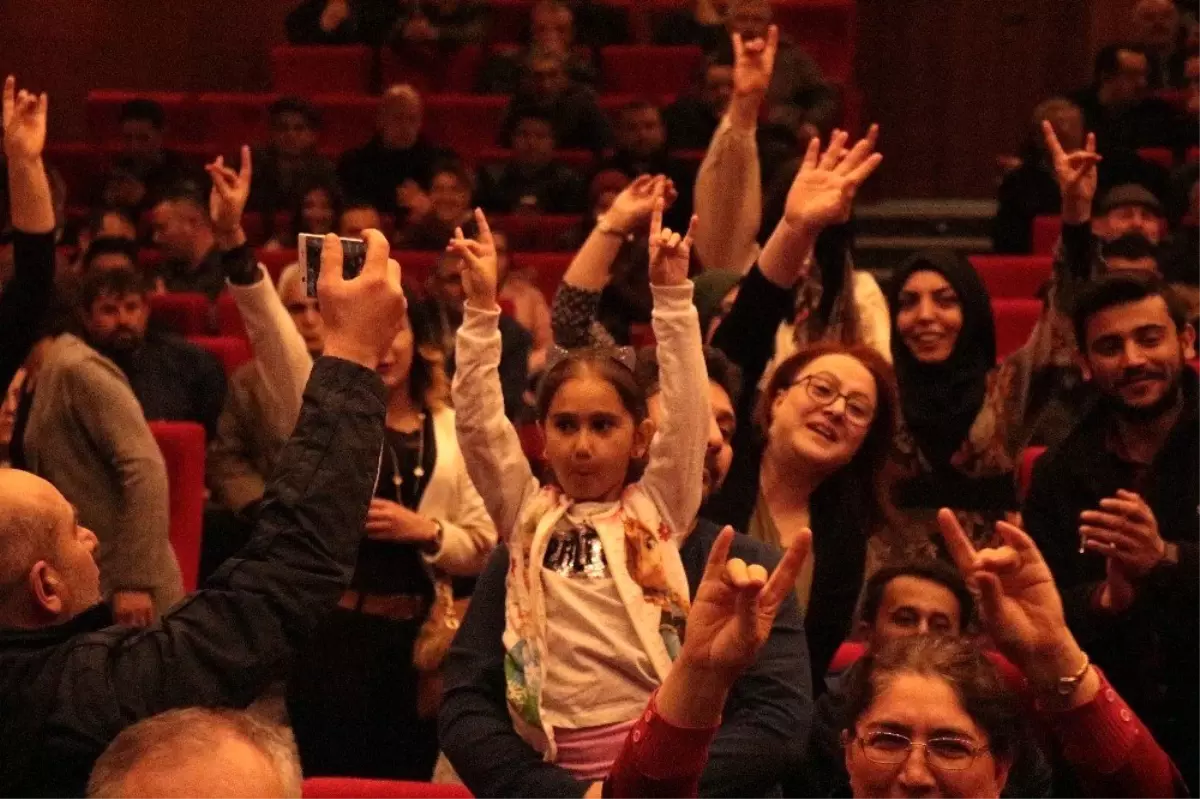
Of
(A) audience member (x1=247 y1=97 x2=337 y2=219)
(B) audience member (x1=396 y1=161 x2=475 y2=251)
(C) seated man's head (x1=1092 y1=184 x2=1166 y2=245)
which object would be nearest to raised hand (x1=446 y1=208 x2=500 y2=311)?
(C) seated man's head (x1=1092 y1=184 x2=1166 y2=245)

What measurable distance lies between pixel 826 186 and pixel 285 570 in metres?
1.38

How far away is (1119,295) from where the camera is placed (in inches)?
96.0

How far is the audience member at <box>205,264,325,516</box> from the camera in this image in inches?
124

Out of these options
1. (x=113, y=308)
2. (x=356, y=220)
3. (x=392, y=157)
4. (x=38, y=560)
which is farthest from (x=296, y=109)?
(x=38, y=560)

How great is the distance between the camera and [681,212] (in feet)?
17.0

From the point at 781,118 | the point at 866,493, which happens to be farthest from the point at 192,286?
the point at 866,493

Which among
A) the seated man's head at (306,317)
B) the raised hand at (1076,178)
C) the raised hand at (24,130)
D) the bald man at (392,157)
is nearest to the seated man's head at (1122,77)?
the bald man at (392,157)

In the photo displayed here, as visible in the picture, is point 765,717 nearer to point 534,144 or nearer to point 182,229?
point 182,229

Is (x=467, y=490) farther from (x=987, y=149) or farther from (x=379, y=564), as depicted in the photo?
(x=987, y=149)

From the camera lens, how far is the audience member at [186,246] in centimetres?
513

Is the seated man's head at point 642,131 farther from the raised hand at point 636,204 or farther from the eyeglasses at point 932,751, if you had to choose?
the eyeglasses at point 932,751

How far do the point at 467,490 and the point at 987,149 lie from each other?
508 cm

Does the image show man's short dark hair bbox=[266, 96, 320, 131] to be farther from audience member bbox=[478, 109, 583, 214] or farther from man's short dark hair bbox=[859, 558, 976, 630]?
man's short dark hair bbox=[859, 558, 976, 630]

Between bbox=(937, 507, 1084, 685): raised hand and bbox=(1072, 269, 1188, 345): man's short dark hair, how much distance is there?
0.86 meters
